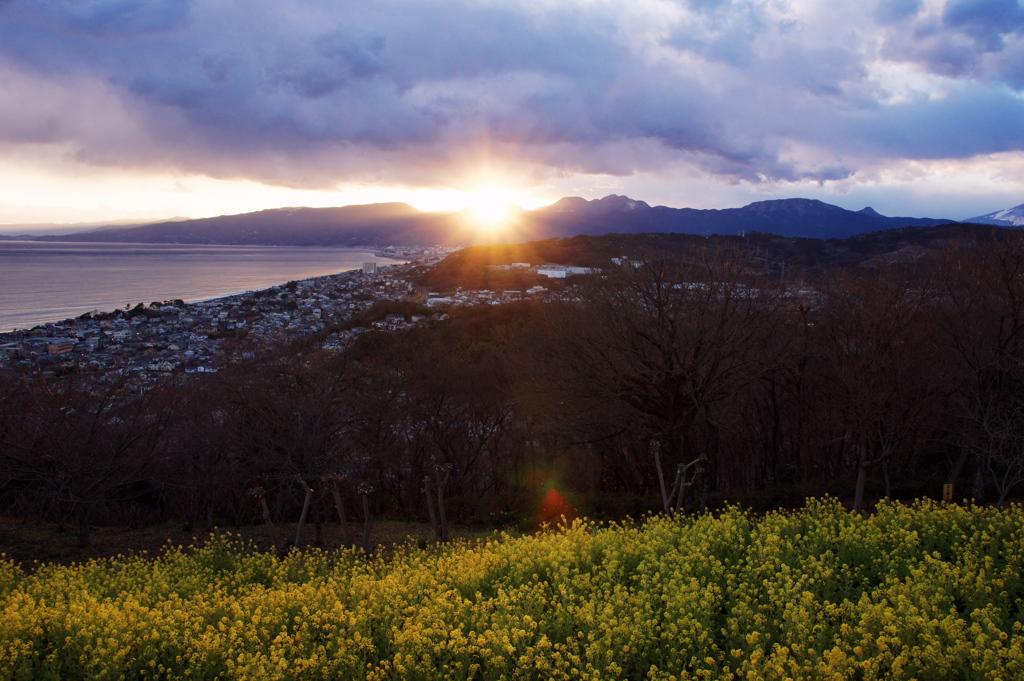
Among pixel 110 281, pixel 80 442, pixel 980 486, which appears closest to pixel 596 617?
pixel 80 442

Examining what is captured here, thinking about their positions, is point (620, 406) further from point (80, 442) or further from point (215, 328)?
point (215, 328)

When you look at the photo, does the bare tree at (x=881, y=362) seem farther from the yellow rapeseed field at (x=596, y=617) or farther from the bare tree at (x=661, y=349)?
the yellow rapeseed field at (x=596, y=617)

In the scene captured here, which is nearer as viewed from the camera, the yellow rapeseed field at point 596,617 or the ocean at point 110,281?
the yellow rapeseed field at point 596,617

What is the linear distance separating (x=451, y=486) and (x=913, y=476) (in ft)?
49.6

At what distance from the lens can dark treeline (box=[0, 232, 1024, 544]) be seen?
14266 mm

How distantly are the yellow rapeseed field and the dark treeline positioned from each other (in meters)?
5.04

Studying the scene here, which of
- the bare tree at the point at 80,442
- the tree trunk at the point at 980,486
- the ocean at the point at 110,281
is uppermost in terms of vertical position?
the ocean at the point at 110,281

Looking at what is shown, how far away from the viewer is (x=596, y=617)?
5.65m

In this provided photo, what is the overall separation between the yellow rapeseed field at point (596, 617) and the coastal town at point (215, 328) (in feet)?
47.1

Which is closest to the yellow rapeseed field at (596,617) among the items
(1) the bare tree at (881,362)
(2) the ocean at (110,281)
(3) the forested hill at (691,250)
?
(1) the bare tree at (881,362)

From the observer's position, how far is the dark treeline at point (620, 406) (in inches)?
562

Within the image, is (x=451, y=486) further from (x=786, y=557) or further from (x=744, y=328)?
(x=786, y=557)

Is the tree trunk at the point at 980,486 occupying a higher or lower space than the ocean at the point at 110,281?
lower

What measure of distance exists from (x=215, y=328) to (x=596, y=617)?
149ft
